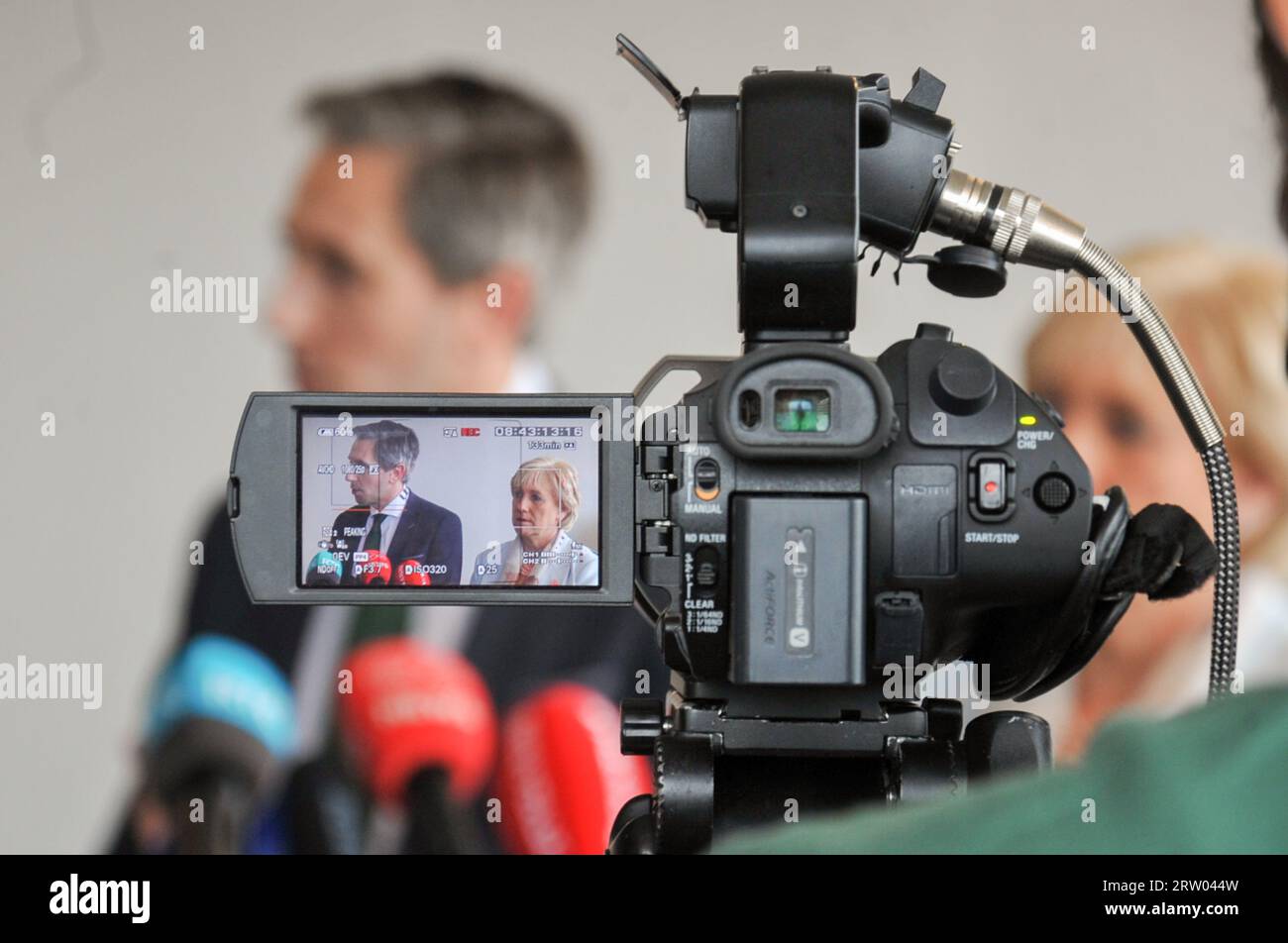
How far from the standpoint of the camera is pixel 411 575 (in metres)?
0.93

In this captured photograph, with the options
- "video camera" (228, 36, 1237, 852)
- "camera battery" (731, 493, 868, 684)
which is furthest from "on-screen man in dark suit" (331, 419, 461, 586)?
"camera battery" (731, 493, 868, 684)

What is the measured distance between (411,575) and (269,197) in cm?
140

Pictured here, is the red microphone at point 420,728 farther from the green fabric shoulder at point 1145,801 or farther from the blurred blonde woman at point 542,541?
the green fabric shoulder at point 1145,801

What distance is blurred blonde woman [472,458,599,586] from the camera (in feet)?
3.04

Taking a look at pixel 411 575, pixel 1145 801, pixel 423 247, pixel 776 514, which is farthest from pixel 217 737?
pixel 1145 801

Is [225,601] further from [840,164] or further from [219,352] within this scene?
[840,164]

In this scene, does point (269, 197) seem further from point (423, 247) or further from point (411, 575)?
point (411, 575)

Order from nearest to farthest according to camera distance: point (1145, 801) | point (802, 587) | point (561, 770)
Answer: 1. point (1145, 801)
2. point (802, 587)
3. point (561, 770)

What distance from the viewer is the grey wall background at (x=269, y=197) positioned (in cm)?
212

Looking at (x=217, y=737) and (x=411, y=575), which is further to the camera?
(x=217, y=737)

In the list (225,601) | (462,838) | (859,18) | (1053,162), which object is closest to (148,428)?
(225,601)

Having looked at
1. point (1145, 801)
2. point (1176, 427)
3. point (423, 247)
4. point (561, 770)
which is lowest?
point (561, 770)

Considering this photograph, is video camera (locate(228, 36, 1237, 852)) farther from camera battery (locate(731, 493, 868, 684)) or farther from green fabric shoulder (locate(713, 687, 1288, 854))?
green fabric shoulder (locate(713, 687, 1288, 854))

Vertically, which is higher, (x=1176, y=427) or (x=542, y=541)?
(x=1176, y=427)
